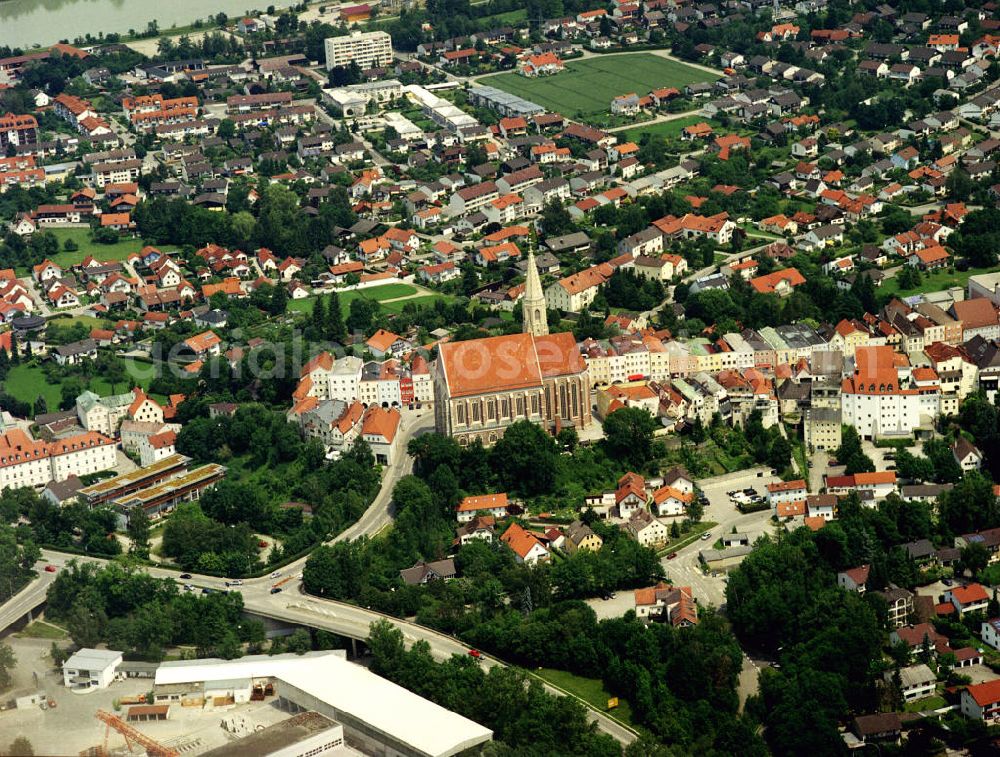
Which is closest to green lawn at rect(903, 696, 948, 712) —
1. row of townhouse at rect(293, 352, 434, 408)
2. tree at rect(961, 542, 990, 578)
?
tree at rect(961, 542, 990, 578)

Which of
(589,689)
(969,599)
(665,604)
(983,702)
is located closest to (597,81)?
(665,604)

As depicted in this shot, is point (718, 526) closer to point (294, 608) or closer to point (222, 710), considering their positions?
point (294, 608)

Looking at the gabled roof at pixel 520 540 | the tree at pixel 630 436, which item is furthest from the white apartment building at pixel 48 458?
the tree at pixel 630 436

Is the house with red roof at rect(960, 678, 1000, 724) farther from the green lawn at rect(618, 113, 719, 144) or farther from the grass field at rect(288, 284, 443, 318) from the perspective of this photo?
the green lawn at rect(618, 113, 719, 144)

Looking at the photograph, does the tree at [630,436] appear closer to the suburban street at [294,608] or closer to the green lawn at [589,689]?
the suburban street at [294,608]

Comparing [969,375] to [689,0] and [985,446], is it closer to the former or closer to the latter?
[985,446]

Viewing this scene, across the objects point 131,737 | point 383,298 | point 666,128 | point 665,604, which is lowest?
point 666,128
